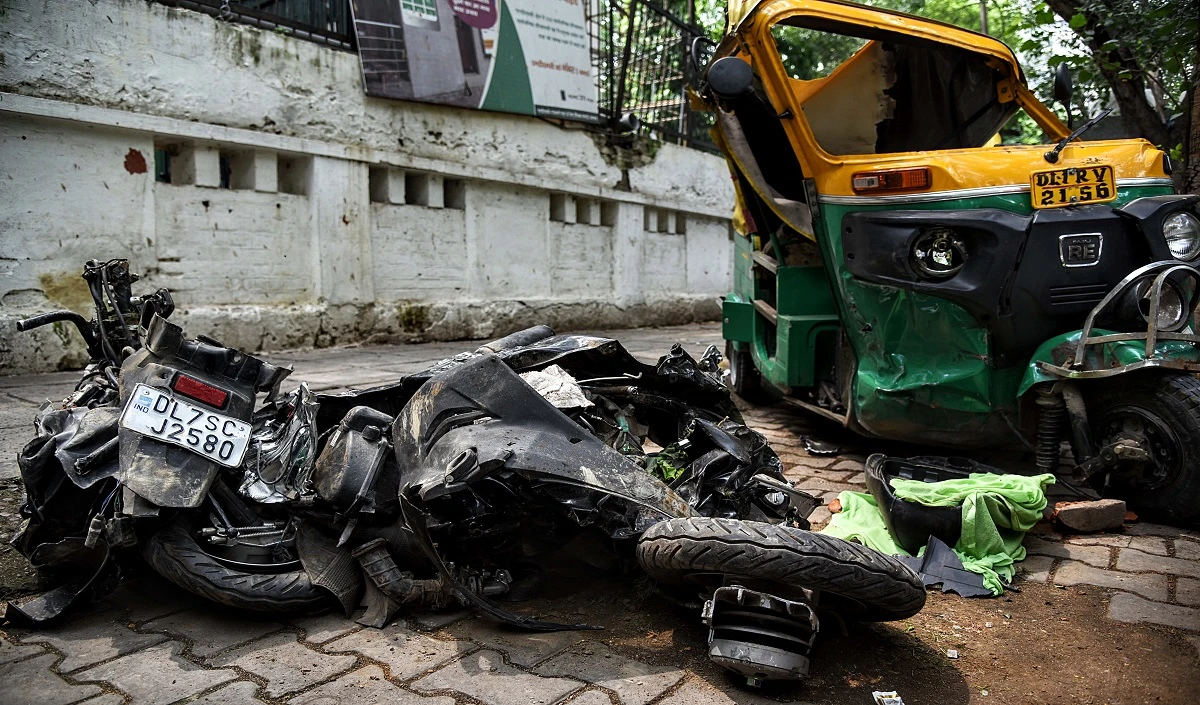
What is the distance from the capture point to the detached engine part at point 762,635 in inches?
78.7

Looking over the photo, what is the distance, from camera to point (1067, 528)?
343 cm

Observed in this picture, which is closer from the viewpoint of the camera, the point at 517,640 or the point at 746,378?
the point at 517,640

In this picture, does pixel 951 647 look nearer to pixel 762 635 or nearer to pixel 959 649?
pixel 959 649

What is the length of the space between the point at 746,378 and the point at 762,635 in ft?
14.0

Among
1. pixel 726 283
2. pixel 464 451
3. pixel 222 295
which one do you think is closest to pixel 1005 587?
pixel 464 451

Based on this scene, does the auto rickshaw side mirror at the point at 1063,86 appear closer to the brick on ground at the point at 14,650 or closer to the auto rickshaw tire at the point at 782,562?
the auto rickshaw tire at the point at 782,562

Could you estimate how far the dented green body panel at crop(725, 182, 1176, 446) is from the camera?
3662mm

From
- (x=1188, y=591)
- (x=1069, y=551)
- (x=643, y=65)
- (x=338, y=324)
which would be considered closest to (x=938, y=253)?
(x=1069, y=551)

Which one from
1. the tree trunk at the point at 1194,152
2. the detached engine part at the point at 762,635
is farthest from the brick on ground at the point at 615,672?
the tree trunk at the point at 1194,152

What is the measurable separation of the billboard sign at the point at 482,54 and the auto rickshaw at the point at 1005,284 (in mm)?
4626

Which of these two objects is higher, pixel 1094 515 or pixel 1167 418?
pixel 1167 418

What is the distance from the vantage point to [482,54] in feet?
29.7

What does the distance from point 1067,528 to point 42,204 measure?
6.51 meters

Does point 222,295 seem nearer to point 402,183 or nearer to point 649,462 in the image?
point 402,183
